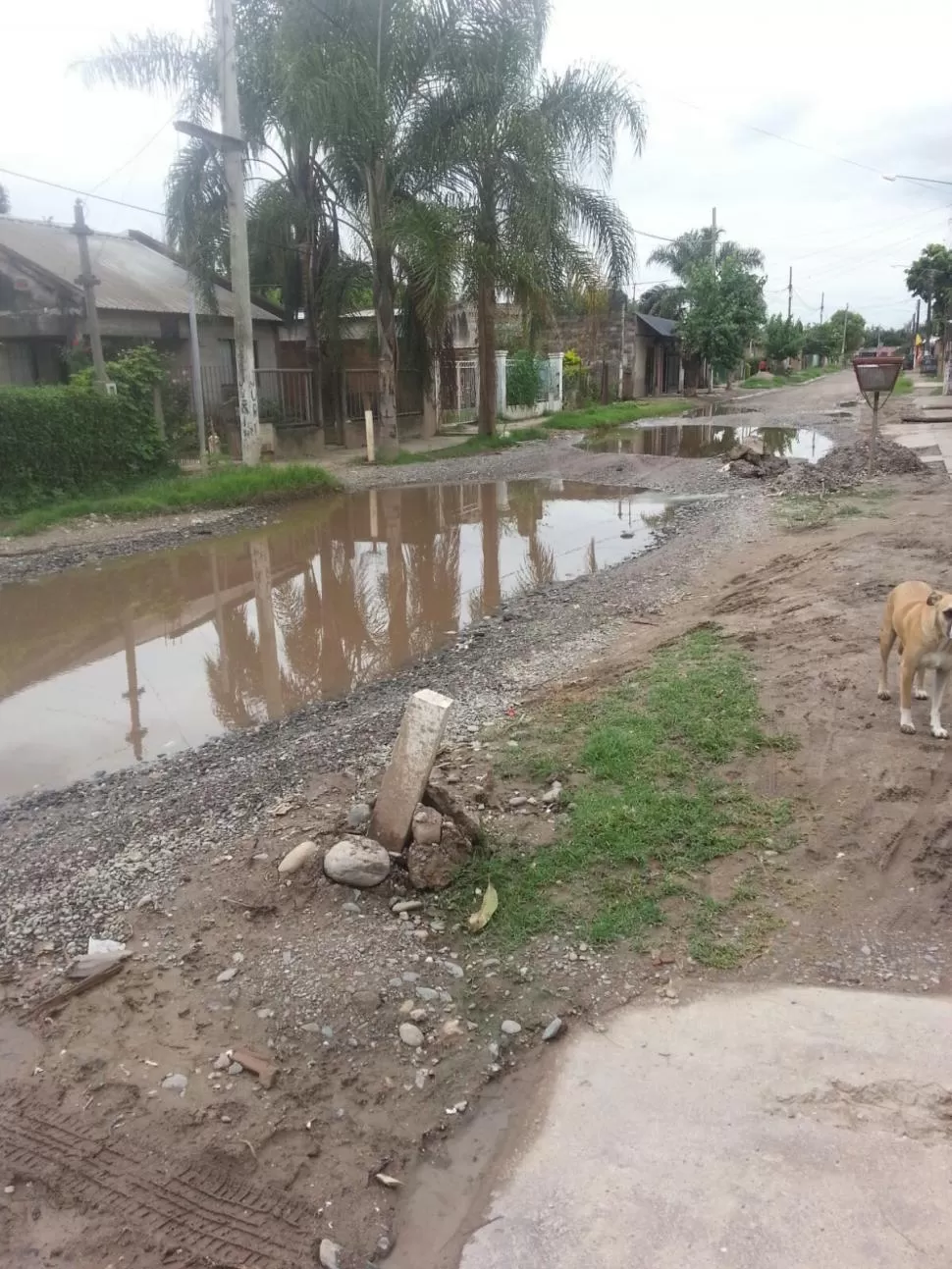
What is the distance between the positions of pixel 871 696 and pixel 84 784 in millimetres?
5042

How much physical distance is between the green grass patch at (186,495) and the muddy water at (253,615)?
0.86 meters

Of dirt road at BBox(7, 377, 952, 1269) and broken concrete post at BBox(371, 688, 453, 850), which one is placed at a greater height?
broken concrete post at BBox(371, 688, 453, 850)

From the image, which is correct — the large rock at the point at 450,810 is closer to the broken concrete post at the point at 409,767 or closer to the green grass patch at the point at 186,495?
the broken concrete post at the point at 409,767

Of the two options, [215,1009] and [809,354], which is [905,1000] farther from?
[809,354]

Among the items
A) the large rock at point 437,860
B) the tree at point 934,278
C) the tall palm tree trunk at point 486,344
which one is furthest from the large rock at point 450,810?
the tree at point 934,278

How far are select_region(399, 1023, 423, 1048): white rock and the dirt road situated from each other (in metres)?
0.04

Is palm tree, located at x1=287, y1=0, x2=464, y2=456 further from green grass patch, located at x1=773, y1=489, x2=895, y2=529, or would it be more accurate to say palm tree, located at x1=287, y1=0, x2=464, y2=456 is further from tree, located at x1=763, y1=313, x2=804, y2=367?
tree, located at x1=763, y1=313, x2=804, y2=367

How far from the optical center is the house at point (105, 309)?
18.8 metres

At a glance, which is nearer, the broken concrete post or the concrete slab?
the concrete slab

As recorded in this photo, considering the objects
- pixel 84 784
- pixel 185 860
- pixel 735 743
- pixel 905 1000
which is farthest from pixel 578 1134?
pixel 84 784

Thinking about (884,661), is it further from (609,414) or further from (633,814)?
(609,414)

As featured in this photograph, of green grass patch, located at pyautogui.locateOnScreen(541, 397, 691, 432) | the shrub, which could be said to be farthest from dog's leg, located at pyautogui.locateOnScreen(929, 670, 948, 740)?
the shrub

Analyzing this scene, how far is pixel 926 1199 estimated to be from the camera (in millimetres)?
2572

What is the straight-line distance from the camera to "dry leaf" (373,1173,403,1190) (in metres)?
2.83
